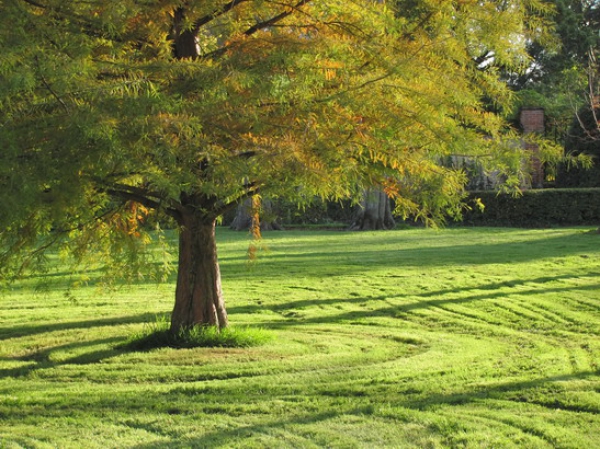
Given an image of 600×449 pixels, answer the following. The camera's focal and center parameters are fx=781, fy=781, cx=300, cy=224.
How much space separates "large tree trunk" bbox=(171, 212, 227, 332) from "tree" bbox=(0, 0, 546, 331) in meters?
0.83

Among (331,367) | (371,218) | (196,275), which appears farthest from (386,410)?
(371,218)

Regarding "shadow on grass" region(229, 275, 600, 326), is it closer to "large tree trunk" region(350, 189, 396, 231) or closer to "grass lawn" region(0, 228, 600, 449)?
"grass lawn" region(0, 228, 600, 449)

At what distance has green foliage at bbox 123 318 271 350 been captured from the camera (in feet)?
26.2

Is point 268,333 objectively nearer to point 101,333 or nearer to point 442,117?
point 101,333

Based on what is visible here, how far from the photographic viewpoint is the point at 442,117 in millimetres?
5926

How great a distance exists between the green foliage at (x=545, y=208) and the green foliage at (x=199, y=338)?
56.4 feet

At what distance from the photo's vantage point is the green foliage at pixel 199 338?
26.2 feet

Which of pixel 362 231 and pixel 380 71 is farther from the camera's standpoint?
pixel 362 231

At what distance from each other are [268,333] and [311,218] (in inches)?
821

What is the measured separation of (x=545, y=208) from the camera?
82.3 feet

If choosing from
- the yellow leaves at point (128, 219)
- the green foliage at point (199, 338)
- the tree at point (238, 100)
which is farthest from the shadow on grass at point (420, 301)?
the tree at point (238, 100)

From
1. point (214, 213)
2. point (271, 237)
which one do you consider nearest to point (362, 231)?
point (271, 237)

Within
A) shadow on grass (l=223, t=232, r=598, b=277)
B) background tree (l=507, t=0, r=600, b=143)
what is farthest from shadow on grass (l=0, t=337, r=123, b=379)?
background tree (l=507, t=0, r=600, b=143)

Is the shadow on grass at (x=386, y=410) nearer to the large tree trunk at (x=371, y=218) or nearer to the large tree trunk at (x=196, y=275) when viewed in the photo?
the large tree trunk at (x=196, y=275)
